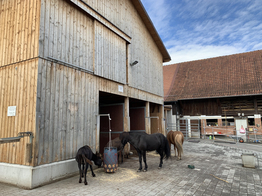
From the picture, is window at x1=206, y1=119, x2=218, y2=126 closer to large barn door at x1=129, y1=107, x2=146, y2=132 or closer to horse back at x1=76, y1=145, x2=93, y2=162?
large barn door at x1=129, y1=107, x2=146, y2=132

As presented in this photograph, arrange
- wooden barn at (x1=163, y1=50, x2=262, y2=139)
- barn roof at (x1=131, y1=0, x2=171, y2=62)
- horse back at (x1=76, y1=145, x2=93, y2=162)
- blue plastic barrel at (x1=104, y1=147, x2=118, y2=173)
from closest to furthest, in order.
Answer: horse back at (x1=76, y1=145, x2=93, y2=162)
blue plastic barrel at (x1=104, y1=147, x2=118, y2=173)
barn roof at (x1=131, y1=0, x2=171, y2=62)
wooden barn at (x1=163, y1=50, x2=262, y2=139)

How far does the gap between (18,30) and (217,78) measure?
2148cm

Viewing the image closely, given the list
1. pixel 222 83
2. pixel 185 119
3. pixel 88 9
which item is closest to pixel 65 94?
pixel 88 9

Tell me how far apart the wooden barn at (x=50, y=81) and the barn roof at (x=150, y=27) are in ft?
10.4

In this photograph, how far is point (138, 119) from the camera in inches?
520

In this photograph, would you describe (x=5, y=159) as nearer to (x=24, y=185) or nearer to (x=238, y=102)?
(x=24, y=185)

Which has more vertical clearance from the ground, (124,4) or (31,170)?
(124,4)

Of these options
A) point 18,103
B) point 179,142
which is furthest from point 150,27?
point 18,103

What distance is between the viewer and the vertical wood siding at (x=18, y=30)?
5.70 m

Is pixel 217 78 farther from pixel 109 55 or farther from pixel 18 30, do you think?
pixel 18 30

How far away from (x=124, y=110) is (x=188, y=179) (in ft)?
18.1

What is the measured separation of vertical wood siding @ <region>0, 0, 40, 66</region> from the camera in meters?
5.70

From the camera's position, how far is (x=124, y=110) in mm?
10320

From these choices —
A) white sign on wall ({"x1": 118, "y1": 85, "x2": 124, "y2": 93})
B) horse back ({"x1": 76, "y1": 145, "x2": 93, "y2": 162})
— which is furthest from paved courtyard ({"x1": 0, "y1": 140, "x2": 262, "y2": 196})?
white sign on wall ({"x1": 118, "y1": 85, "x2": 124, "y2": 93})
